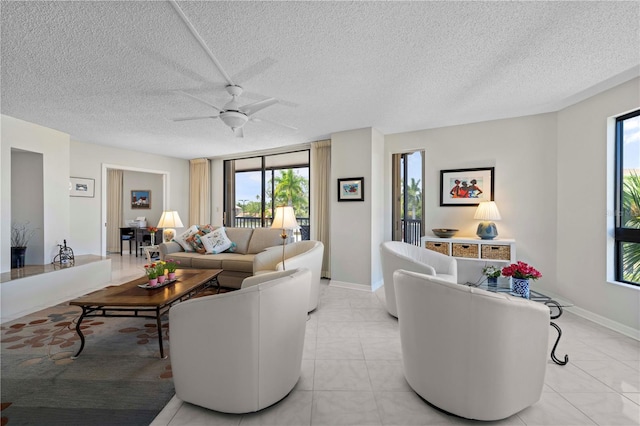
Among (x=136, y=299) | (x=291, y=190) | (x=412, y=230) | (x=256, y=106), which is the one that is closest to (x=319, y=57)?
(x=256, y=106)

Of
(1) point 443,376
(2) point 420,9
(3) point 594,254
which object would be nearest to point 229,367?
(1) point 443,376

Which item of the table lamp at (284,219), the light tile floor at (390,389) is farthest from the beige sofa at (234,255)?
the light tile floor at (390,389)

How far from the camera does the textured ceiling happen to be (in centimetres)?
171

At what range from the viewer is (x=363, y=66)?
7.64 ft

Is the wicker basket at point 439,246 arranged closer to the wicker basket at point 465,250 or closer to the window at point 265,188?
the wicker basket at point 465,250

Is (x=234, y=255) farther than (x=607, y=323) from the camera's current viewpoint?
Yes

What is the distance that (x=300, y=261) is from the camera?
285cm

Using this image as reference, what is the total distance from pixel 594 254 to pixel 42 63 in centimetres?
591

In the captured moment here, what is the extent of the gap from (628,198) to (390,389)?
3257mm

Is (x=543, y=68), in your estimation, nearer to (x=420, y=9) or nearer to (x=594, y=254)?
(x=420, y=9)

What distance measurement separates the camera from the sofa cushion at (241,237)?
4691 mm

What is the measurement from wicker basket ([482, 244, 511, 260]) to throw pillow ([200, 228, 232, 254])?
4.02m

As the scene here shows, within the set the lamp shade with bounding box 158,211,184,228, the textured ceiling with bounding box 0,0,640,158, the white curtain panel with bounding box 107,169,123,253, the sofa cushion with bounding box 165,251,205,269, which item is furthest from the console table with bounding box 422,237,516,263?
the white curtain panel with bounding box 107,169,123,253

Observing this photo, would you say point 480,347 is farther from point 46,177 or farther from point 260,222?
point 46,177
